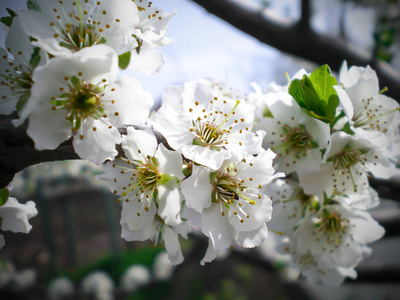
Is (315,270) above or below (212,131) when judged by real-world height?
below

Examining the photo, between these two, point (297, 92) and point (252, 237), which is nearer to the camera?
point (252, 237)

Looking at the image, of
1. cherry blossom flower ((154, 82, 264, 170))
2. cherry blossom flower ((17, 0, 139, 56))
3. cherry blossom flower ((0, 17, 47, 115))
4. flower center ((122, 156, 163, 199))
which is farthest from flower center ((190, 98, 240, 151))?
cherry blossom flower ((0, 17, 47, 115))

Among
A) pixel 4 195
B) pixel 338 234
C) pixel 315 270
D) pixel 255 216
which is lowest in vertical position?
pixel 315 270

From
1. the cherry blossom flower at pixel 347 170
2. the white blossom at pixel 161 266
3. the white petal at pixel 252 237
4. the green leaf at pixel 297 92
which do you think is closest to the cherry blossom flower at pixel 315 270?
the cherry blossom flower at pixel 347 170

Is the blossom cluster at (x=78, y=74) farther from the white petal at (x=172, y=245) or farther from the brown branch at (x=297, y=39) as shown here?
the brown branch at (x=297, y=39)

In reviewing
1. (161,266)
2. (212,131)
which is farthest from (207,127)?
(161,266)

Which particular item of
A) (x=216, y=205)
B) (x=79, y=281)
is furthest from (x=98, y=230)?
(x=216, y=205)

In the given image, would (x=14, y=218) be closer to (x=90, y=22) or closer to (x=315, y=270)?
(x=90, y=22)
